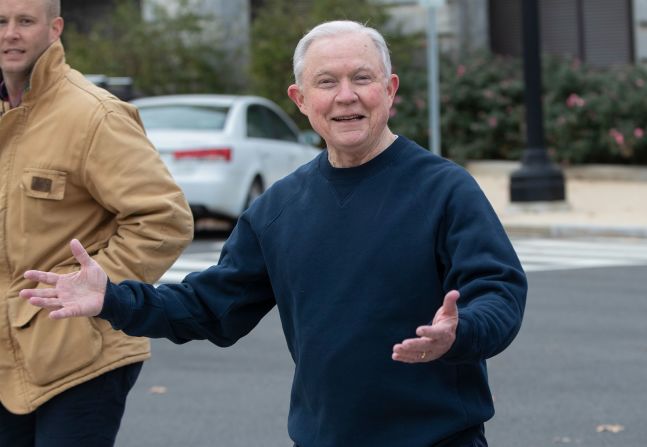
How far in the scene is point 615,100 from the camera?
73.2 feet

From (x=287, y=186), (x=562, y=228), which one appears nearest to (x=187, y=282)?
(x=287, y=186)

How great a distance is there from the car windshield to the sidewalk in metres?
3.57

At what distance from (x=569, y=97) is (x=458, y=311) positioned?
20.6m

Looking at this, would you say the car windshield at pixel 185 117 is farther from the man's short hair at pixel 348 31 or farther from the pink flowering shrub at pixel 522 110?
the man's short hair at pixel 348 31

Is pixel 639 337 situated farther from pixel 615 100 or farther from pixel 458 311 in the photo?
pixel 615 100

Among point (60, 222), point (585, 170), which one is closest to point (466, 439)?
point (60, 222)

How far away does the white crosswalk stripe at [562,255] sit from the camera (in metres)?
13.8

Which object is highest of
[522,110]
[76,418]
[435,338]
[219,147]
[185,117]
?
[435,338]

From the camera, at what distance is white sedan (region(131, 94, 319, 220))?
51.7 ft

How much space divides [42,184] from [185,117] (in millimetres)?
12519

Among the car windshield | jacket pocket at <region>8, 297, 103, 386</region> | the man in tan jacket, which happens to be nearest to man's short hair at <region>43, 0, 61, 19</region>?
the man in tan jacket

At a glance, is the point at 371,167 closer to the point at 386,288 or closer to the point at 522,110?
the point at 386,288

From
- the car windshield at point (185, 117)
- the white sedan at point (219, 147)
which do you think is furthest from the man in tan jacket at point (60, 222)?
the car windshield at point (185, 117)

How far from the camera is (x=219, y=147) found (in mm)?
15867
